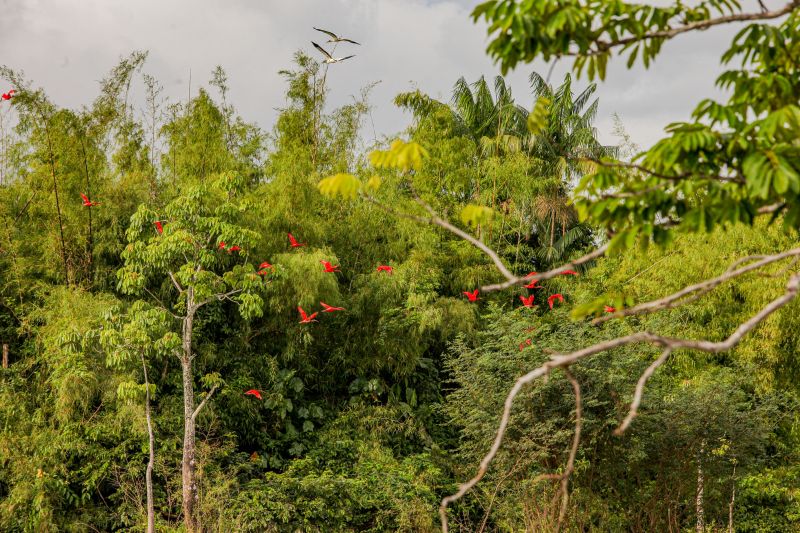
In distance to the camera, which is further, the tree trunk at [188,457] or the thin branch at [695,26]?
the tree trunk at [188,457]

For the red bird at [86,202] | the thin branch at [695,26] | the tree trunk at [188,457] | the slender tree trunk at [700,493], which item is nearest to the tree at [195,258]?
the tree trunk at [188,457]

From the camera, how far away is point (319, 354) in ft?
32.9

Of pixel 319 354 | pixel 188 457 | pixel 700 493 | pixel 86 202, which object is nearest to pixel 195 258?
pixel 86 202

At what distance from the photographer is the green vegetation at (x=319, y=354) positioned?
727 cm

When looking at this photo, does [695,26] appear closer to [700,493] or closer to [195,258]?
[195,258]

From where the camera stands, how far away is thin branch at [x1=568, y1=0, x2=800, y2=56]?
7.22 feet

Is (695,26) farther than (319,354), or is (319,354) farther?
(319,354)

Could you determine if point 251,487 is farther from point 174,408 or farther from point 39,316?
point 39,316

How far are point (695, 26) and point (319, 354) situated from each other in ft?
26.6

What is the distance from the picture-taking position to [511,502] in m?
7.56

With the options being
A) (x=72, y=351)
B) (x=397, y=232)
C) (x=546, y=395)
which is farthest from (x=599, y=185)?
(x=397, y=232)

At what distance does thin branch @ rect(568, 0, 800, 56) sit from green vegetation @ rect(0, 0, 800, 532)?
129 inches

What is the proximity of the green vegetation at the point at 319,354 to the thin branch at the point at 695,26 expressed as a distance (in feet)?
10.8

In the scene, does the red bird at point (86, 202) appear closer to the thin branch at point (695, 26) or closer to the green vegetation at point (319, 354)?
the green vegetation at point (319, 354)
